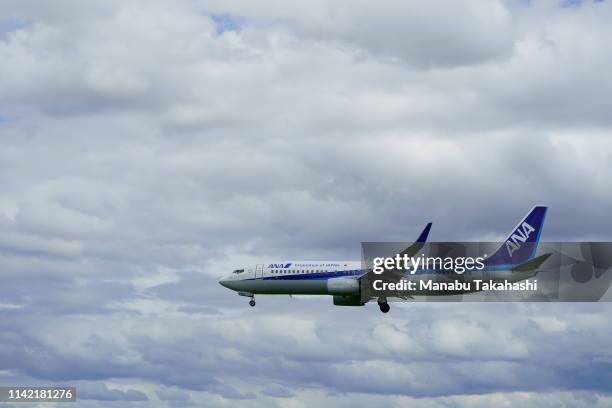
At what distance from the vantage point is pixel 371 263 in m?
121

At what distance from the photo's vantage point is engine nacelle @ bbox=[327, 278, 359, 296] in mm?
115562

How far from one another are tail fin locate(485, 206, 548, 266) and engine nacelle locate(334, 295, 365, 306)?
2117 cm

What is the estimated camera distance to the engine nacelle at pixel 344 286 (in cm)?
11556

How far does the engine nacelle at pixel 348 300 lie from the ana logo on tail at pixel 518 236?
25609 millimetres

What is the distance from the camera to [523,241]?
5236 inches

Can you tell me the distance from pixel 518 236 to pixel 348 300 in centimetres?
3029

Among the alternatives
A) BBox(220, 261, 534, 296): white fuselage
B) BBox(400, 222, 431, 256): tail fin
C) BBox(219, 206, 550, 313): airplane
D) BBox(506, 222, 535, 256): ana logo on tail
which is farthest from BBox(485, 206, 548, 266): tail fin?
BBox(400, 222, 431, 256): tail fin

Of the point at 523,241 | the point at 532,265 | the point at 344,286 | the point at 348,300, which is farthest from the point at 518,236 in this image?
the point at 344,286

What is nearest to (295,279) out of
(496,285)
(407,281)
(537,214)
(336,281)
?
(336,281)

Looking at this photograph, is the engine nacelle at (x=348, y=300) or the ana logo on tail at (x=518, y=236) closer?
the engine nacelle at (x=348, y=300)

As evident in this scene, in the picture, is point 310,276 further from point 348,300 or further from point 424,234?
point 424,234

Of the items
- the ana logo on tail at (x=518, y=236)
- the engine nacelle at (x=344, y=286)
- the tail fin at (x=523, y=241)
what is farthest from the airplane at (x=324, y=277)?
the ana logo on tail at (x=518, y=236)

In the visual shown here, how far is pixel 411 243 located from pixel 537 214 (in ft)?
102

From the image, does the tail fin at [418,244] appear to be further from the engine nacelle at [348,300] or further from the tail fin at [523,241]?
the tail fin at [523,241]
